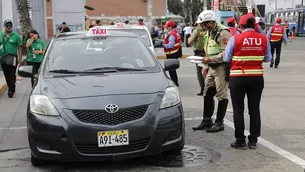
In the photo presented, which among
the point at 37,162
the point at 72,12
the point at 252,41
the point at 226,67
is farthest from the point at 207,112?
the point at 72,12

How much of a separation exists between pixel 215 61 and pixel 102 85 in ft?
6.81

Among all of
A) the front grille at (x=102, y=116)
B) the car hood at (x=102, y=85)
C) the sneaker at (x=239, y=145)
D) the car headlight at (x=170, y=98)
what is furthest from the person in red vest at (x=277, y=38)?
the front grille at (x=102, y=116)

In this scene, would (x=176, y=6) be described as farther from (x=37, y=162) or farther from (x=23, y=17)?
(x=37, y=162)

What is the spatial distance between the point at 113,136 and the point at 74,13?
23.6 meters

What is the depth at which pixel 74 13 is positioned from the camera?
89.5ft

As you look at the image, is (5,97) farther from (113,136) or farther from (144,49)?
(113,136)

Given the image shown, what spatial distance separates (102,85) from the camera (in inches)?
200

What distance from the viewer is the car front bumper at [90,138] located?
464cm

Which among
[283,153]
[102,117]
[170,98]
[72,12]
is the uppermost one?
[72,12]

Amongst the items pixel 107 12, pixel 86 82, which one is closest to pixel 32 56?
pixel 86 82

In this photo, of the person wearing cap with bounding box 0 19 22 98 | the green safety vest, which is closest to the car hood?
the green safety vest

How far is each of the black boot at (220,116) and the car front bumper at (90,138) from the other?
1.92 m

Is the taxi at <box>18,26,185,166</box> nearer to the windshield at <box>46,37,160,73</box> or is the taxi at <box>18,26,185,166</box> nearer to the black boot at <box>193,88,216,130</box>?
the windshield at <box>46,37,160,73</box>

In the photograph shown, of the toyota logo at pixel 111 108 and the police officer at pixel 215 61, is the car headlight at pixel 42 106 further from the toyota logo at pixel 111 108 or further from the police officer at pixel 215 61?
the police officer at pixel 215 61
